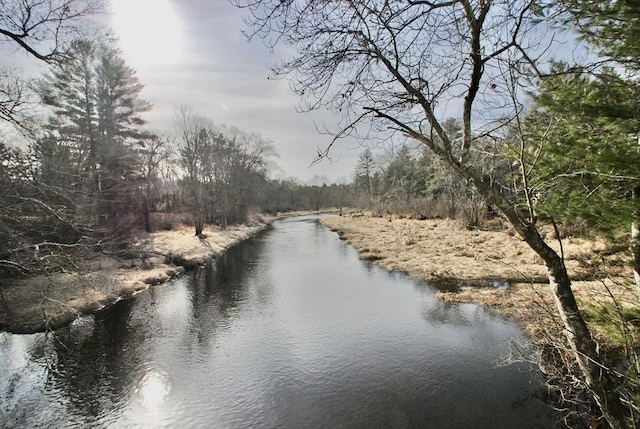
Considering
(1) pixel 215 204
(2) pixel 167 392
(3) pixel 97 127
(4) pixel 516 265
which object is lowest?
(2) pixel 167 392

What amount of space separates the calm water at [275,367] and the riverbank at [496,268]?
37.1 inches

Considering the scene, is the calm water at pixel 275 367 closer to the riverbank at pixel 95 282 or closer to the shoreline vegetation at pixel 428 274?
the riverbank at pixel 95 282

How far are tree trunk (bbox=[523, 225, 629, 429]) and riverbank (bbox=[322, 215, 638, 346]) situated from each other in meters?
0.88

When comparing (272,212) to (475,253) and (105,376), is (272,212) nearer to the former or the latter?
(475,253)

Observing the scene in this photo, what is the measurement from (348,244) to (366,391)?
16.6 m

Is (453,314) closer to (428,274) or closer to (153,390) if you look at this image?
A: (428,274)

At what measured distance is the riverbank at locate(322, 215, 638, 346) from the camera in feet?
23.4

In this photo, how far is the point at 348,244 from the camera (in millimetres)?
22406

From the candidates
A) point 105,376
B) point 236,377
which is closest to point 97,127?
point 105,376

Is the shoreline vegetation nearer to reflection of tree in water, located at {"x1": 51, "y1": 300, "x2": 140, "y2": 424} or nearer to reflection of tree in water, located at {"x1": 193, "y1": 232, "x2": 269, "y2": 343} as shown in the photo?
reflection of tree in water, located at {"x1": 51, "y1": 300, "x2": 140, "y2": 424}

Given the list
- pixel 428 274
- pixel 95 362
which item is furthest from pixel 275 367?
pixel 428 274

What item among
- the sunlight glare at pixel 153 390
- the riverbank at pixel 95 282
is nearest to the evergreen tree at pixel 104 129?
the riverbank at pixel 95 282

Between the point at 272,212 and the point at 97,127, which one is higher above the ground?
the point at 97,127

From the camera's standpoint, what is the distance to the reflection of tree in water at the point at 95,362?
5824mm
